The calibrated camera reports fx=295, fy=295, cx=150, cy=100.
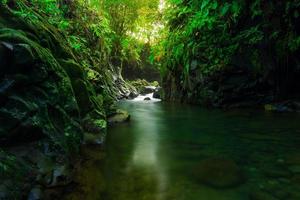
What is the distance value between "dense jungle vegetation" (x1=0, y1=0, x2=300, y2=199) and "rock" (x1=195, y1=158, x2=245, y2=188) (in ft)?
5.35

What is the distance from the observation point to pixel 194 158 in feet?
14.4

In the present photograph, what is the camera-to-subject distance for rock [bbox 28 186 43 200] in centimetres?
280

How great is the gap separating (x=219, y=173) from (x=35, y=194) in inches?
84.7

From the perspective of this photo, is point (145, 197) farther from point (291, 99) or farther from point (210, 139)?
point (291, 99)

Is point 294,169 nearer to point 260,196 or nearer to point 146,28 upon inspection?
point 260,196

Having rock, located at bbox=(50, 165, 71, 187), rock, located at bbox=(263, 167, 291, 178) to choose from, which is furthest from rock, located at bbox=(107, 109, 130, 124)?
rock, located at bbox=(263, 167, 291, 178)

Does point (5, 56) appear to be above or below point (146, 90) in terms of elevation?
above

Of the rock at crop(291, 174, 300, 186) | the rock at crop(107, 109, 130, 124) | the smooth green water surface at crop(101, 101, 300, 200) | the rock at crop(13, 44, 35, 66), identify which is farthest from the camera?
the rock at crop(107, 109, 130, 124)

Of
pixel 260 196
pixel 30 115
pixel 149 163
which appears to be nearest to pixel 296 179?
pixel 260 196

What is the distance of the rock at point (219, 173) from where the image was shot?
342cm

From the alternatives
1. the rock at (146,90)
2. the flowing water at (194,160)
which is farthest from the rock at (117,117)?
the rock at (146,90)

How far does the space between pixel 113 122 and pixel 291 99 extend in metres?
6.74

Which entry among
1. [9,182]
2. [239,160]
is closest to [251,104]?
[239,160]

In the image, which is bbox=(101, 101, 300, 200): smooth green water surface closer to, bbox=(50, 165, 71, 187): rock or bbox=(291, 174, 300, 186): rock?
bbox=(291, 174, 300, 186): rock
